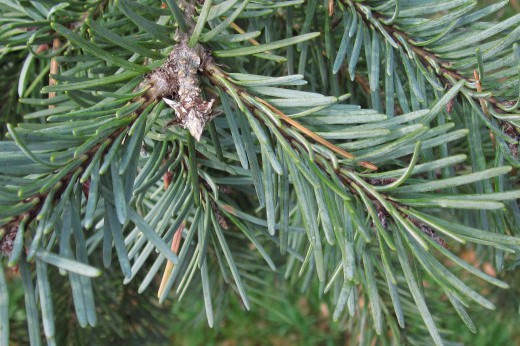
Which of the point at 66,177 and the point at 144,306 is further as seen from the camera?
the point at 144,306

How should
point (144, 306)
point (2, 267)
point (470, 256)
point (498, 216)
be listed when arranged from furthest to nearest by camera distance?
point (470, 256)
point (144, 306)
point (498, 216)
point (2, 267)

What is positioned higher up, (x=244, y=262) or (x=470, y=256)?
(x=470, y=256)

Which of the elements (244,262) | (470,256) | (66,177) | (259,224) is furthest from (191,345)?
(66,177)

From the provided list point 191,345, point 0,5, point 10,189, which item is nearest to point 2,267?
point 10,189

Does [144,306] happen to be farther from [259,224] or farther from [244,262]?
[259,224]

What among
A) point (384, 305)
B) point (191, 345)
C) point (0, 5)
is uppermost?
point (0, 5)

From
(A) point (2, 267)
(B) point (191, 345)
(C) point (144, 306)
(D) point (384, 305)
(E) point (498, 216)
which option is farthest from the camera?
(B) point (191, 345)

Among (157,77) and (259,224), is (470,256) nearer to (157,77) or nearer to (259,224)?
(259,224)

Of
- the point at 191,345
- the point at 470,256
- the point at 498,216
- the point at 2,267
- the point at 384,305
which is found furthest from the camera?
the point at 470,256

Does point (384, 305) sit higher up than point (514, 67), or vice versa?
point (514, 67)
